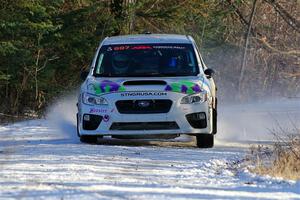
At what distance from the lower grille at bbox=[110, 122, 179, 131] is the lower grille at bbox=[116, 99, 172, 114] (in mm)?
170

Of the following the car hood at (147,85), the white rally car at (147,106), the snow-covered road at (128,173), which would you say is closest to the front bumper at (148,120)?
the white rally car at (147,106)

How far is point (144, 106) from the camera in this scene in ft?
36.7

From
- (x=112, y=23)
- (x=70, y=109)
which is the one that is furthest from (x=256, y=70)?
(x=70, y=109)

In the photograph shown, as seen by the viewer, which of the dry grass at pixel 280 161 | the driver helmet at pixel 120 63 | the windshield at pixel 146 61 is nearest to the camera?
the dry grass at pixel 280 161

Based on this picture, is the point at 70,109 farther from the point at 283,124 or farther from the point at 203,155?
the point at 203,155

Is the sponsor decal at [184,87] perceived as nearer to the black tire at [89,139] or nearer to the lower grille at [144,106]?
the lower grille at [144,106]

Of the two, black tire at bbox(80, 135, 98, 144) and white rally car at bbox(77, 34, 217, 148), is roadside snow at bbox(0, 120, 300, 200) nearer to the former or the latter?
black tire at bbox(80, 135, 98, 144)

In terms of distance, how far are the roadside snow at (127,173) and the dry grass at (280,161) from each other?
26 cm

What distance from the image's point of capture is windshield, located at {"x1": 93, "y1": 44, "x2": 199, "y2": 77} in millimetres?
11977

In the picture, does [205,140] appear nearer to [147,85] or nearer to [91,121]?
[147,85]

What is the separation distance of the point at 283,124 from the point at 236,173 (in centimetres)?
859

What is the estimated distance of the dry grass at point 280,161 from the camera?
8094mm

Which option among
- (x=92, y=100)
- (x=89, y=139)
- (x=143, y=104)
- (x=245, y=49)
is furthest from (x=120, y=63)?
(x=245, y=49)

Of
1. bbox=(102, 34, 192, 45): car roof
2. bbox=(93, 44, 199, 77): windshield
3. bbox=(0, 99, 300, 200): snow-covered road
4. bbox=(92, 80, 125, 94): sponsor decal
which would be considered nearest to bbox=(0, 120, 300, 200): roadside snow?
bbox=(0, 99, 300, 200): snow-covered road
